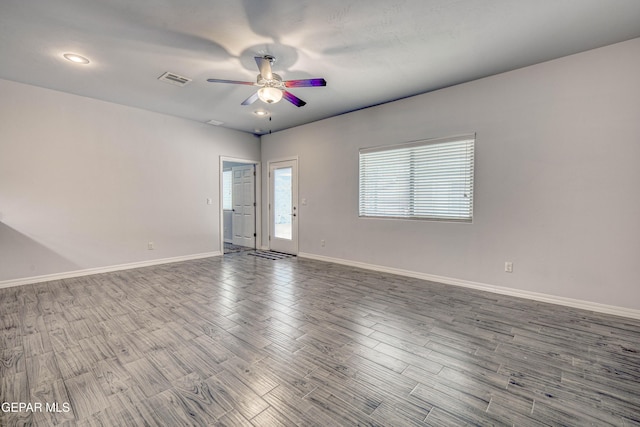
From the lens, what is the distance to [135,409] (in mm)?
1600

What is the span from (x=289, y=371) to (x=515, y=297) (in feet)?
10.3

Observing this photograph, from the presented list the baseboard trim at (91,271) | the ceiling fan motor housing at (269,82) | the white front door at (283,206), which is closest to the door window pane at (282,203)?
the white front door at (283,206)

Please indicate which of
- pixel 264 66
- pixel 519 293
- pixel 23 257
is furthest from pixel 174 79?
pixel 519 293

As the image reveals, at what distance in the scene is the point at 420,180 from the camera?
4.32 m

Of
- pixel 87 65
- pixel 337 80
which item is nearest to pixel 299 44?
pixel 337 80

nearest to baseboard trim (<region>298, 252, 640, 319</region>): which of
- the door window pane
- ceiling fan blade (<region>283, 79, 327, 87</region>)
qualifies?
the door window pane

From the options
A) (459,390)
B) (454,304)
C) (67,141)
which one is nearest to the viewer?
(459,390)

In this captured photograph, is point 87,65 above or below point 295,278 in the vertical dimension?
above

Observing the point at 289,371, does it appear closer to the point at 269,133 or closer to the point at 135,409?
the point at 135,409

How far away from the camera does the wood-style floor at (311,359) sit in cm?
160

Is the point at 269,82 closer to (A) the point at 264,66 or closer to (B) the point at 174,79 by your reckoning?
(A) the point at 264,66

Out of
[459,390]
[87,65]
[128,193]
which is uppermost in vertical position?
[87,65]

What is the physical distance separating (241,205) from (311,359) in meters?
5.88

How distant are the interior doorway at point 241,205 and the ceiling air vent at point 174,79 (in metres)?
2.67
